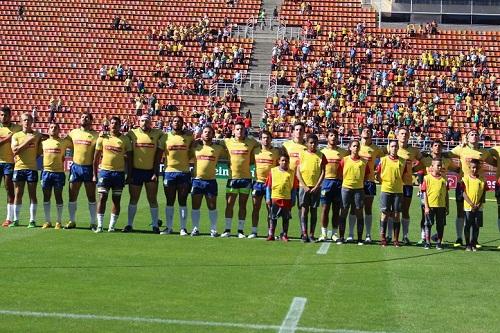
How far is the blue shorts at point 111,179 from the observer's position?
58.6 ft

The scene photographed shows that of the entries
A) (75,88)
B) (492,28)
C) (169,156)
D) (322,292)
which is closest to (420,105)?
(492,28)

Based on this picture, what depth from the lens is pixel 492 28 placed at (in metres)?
57.7

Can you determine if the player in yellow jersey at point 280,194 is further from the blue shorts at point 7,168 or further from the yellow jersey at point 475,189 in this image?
the blue shorts at point 7,168

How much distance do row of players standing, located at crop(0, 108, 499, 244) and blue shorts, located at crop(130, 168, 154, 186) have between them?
2 centimetres

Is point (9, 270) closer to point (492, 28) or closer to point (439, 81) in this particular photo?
point (439, 81)

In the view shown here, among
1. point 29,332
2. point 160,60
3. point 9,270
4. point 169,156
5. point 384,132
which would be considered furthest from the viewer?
point 160,60

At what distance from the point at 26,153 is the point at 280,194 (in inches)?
196

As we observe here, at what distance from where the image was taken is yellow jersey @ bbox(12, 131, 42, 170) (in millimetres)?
18219

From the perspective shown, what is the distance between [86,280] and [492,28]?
4982 centimetres

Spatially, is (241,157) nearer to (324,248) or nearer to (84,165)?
(324,248)

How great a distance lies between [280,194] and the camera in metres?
17.5

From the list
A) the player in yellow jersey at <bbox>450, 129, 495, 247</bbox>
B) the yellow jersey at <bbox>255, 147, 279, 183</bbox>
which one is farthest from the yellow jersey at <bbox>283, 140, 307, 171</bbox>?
the player in yellow jersey at <bbox>450, 129, 495, 247</bbox>

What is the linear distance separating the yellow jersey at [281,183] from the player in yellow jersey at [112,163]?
2.76 metres

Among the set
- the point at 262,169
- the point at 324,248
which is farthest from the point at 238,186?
the point at 324,248
